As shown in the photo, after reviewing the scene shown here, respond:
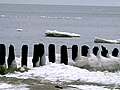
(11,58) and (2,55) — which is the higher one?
(2,55)

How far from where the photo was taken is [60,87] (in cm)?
1112

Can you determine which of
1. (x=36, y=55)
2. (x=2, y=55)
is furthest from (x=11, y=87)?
(x=36, y=55)

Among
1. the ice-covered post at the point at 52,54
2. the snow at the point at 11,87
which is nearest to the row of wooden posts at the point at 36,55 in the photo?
the ice-covered post at the point at 52,54

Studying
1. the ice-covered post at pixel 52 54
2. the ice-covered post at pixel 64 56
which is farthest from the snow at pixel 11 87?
the ice-covered post at pixel 64 56

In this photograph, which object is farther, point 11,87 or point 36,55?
point 36,55

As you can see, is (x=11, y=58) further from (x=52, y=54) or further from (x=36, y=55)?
(x=52, y=54)

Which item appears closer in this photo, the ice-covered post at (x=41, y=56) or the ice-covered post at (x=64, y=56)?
the ice-covered post at (x=41, y=56)

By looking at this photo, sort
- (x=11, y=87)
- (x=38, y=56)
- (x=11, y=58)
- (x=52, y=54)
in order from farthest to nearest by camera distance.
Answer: (x=52, y=54) → (x=38, y=56) → (x=11, y=58) → (x=11, y=87)

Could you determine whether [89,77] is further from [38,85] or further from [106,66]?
[106,66]

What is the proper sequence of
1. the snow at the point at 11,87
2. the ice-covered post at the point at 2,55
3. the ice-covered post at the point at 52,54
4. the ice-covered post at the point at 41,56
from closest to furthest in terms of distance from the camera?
the snow at the point at 11,87, the ice-covered post at the point at 2,55, the ice-covered post at the point at 41,56, the ice-covered post at the point at 52,54

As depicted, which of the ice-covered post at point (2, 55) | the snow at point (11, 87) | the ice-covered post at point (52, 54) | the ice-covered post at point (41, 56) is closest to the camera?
the snow at point (11, 87)

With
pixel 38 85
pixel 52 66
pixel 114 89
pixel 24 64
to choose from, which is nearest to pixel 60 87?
pixel 38 85

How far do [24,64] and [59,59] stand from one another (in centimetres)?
131

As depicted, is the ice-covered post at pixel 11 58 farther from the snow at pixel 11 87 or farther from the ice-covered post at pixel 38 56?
the snow at pixel 11 87
